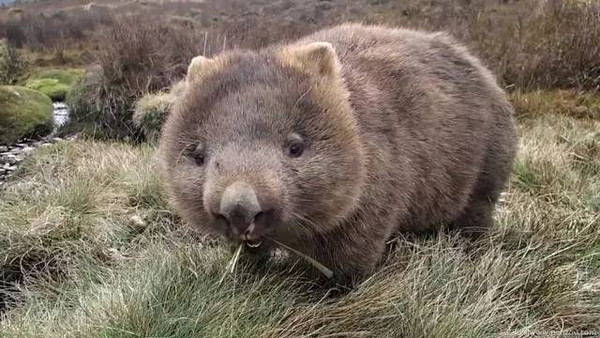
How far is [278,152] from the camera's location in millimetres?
2650

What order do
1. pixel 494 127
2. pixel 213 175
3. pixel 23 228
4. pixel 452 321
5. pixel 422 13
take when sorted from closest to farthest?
pixel 213 175 → pixel 452 321 → pixel 494 127 → pixel 23 228 → pixel 422 13

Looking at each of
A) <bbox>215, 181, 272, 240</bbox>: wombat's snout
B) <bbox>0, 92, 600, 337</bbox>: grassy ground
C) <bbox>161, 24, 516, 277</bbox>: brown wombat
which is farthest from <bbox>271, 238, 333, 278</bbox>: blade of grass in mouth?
<bbox>215, 181, 272, 240</bbox>: wombat's snout

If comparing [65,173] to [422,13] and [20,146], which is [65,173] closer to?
[20,146]

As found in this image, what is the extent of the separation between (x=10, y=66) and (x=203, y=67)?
1413cm

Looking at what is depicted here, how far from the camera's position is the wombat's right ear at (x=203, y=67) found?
3072mm

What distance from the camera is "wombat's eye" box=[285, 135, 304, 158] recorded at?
2707mm

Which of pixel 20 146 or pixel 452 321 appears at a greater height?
pixel 452 321

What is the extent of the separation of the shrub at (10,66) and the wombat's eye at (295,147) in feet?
45.5

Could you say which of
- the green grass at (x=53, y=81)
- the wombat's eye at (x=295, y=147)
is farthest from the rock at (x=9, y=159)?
the wombat's eye at (x=295, y=147)

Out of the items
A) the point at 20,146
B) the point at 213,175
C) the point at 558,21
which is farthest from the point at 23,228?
the point at 558,21

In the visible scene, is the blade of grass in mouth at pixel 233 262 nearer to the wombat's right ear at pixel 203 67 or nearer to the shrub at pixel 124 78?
the wombat's right ear at pixel 203 67

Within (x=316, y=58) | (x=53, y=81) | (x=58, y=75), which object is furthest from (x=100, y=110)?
(x=316, y=58)

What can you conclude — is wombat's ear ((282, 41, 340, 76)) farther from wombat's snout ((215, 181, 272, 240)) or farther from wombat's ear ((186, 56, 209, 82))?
wombat's snout ((215, 181, 272, 240))

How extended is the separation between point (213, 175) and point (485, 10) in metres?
14.1
